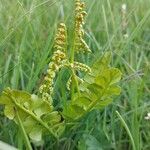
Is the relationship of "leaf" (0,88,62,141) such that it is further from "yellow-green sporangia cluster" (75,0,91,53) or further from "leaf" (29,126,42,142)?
"yellow-green sporangia cluster" (75,0,91,53)

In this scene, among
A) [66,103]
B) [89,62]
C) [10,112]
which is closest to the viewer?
[10,112]

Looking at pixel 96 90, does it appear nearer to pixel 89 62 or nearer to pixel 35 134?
pixel 35 134

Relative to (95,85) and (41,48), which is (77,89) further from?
(41,48)

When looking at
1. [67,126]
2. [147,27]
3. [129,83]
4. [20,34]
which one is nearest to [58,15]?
[20,34]

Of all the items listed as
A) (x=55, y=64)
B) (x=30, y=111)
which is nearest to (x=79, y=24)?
(x=55, y=64)

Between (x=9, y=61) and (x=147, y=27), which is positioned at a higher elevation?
(x=9, y=61)

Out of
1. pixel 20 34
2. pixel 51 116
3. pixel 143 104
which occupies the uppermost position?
pixel 20 34
